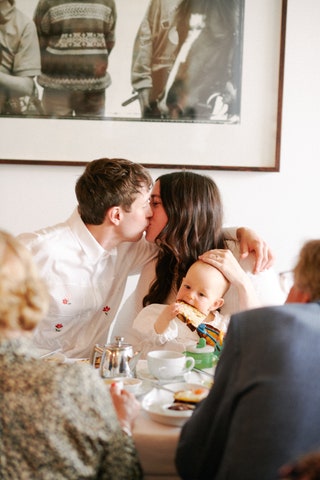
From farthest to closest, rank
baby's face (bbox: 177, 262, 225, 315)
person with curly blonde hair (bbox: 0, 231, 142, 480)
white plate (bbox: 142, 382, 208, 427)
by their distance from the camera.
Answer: baby's face (bbox: 177, 262, 225, 315) < white plate (bbox: 142, 382, 208, 427) < person with curly blonde hair (bbox: 0, 231, 142, 480)

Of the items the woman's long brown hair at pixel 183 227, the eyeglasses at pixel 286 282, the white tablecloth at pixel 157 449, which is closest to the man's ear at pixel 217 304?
the woman's long brown hair at pixel 183 227

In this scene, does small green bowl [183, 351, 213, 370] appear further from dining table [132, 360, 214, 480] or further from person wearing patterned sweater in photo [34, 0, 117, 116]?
person wearing patterned sweater in photo [34, 0, 117, 116]

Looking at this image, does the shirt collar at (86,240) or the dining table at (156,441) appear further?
the shirt collar at (86,240)

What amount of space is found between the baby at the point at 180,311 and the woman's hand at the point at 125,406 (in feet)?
1.64

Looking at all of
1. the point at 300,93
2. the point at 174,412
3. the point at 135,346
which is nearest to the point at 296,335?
the point at 174,412

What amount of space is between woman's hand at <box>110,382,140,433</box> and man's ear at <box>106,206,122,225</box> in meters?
1.03

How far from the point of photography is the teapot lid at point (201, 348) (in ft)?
6.06

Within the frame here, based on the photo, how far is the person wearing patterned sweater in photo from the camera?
9.33ft

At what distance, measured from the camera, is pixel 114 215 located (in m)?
2.43

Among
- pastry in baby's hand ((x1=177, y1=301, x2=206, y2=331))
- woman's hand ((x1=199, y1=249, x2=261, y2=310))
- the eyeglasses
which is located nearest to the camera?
pastry in baby's hand ((x1=177, y1=301, x2=206, y2=331))

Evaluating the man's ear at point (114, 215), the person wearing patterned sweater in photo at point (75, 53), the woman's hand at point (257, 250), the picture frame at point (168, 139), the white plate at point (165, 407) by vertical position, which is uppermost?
the person wearing patterned sweater in photo at point (75, 53)

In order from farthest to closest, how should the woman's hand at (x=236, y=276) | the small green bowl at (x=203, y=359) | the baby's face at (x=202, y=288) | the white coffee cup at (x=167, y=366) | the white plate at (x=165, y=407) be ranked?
the woman's hand at (x=236, y=276), the baby's face at (x=202, y=288), the small green bowl at (x=203, y=359), the white coffee cup at (x=167, y=366), the white plate at (x=165, y=407)

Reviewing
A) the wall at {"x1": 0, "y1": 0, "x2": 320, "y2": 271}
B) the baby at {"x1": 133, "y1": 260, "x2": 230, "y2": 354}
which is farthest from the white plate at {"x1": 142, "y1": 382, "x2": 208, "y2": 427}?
the wall at {"x1": 0, "y1": 0, "x2": 320, "y2": 271}

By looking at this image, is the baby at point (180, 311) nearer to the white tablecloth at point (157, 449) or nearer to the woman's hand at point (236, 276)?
the woman's hand at point (236, 276)
